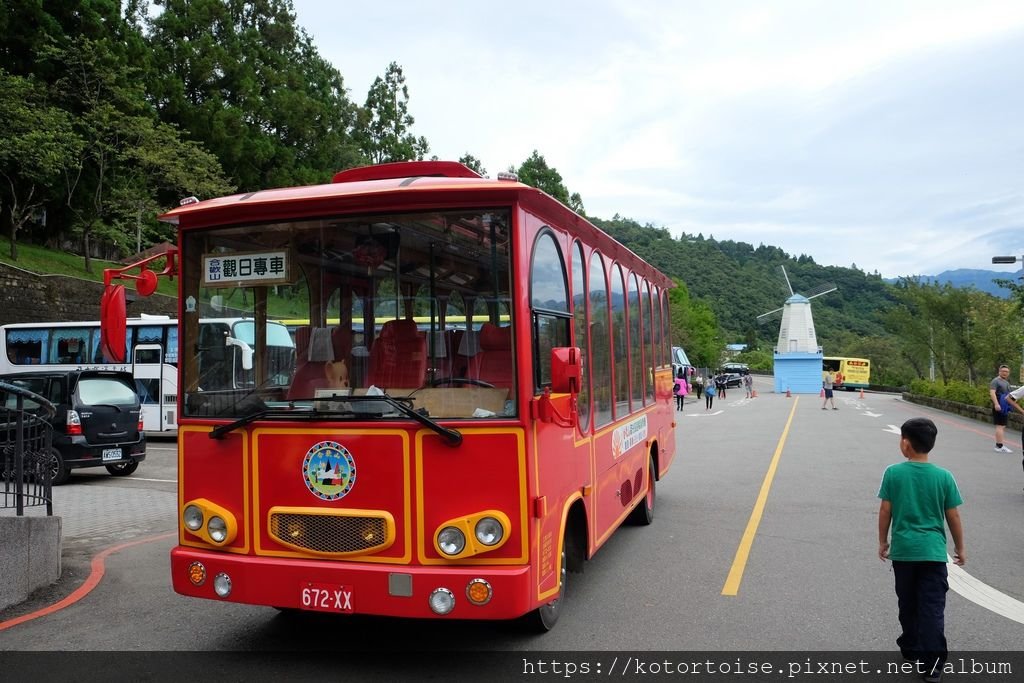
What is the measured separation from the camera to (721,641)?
5.31 m

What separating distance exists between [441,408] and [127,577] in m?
4.08

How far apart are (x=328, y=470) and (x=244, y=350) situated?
103 cm

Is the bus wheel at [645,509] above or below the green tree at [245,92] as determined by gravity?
below

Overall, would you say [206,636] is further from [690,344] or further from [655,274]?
[690,344]

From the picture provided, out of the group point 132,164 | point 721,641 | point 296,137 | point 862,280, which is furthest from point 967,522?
point 862,280

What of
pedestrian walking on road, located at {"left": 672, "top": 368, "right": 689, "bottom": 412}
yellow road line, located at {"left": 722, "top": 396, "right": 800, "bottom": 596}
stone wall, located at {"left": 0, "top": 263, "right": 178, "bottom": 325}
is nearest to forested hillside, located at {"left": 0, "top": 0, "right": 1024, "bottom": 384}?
stone wall, located at {"left": 0, "top": 263, "right": 178, "bottom": 325}

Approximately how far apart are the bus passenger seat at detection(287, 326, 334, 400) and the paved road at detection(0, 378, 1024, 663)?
164 centimetres

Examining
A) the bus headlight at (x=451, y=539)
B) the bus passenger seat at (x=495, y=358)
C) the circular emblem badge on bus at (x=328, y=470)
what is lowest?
the bus headlight at (x=451, y=539)

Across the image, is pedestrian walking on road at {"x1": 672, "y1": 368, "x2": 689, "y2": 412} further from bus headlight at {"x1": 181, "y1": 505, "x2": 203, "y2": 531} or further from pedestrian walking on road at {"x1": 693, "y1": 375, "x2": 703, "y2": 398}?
bus headlight at {"x1": 181, "y1": 505, "x2": 203, "y2": 531}

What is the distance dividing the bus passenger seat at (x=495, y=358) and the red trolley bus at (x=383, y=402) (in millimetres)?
14

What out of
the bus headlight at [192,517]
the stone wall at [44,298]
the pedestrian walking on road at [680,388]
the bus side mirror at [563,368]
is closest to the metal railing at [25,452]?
the bus headlight at [192,517]

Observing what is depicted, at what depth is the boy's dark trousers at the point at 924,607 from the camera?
14.5 feet

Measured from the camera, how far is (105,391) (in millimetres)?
13656

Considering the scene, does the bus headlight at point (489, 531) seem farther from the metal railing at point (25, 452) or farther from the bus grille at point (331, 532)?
the metal railing at point (25, 452)
